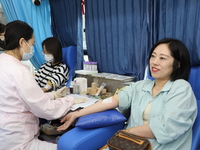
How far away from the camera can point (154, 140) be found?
1046 mm

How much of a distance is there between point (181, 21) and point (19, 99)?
1480 millimetres

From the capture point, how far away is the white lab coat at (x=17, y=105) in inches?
42.6

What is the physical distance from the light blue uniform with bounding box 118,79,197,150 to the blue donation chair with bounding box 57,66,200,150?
60 mm

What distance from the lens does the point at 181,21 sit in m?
1.41

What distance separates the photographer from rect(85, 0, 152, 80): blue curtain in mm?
1696

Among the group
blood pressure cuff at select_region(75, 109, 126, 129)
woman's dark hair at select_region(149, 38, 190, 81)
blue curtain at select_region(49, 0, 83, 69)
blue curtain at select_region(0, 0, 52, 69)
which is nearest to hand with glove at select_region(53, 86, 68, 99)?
blood pressure cuff at select_region(75, 109, 126, 129)

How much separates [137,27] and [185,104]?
3.44 feet

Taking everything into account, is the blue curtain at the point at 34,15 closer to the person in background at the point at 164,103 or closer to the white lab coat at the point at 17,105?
the white lab coat at the point at 17,105

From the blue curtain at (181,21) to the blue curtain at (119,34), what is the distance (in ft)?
0.44

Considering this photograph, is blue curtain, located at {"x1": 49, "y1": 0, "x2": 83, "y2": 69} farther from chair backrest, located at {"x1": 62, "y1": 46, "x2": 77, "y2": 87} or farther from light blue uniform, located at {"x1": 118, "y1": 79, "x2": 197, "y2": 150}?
light blue uniform, located at {"x1": 118, "y1": 79, "x2": 197, "y2": 150}

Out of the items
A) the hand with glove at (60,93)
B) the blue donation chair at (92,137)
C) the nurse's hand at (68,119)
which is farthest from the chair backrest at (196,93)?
the hand with glove at (60,93)

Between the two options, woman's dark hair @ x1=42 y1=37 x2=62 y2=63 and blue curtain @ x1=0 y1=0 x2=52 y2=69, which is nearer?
woman's dark hair @ x1=42 y1=37 x2=62 y2=63

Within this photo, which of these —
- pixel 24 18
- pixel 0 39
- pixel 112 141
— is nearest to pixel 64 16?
pixel 24 18

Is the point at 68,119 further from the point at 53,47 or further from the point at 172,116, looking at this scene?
the point at 53,47
